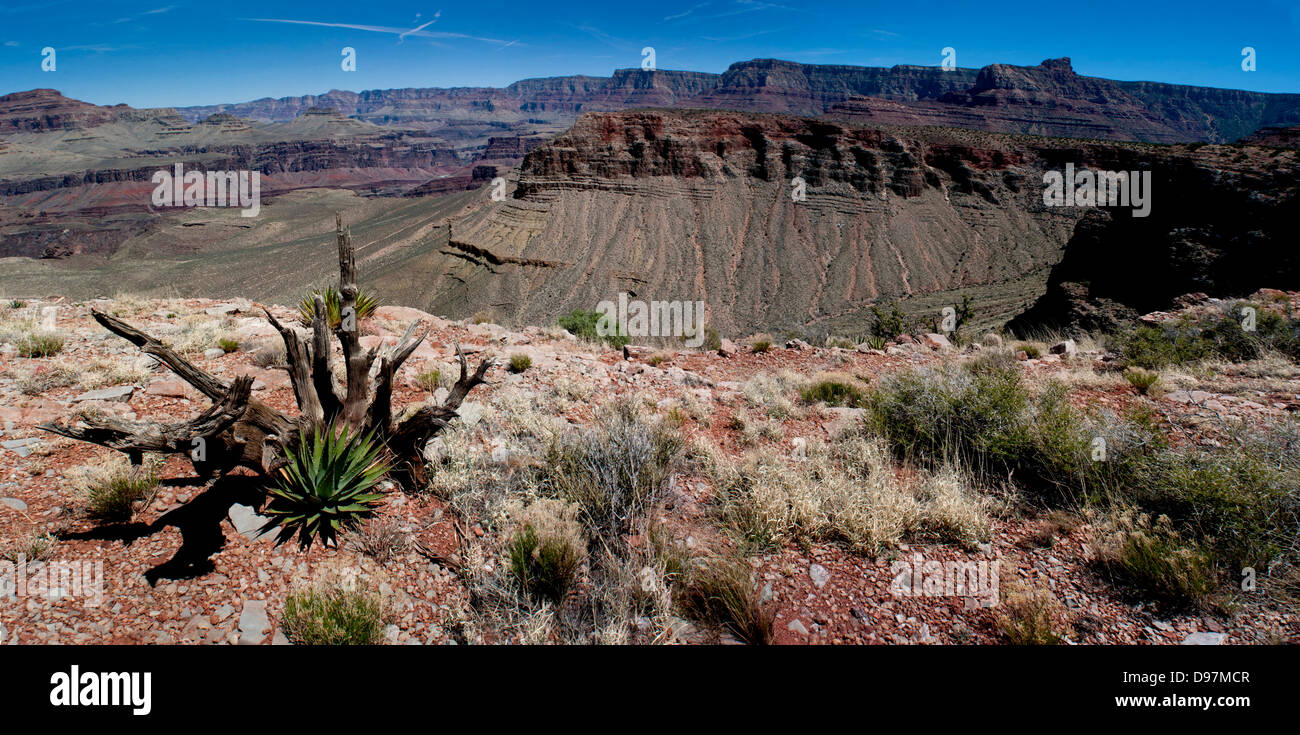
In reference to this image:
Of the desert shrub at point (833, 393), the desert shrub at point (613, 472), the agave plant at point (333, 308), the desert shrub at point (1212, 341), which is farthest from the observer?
the agave plant at point (333, 308)

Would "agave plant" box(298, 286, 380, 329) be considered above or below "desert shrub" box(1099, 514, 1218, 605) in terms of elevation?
above

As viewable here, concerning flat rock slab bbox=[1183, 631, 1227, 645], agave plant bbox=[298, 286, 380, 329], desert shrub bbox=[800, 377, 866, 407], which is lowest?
flat rock slab bbox=[1183, 631, 1227, 645]

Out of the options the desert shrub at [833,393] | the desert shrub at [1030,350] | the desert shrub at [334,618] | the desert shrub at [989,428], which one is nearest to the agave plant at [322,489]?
the desert shrub at [334,618]

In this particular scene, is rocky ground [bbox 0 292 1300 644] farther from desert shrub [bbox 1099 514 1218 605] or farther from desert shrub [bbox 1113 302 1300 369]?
desert shrub [bbox 1113 302 1300 369]

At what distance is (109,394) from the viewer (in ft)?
16.8

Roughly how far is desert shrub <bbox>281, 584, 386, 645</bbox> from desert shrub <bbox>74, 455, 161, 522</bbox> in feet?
5.23

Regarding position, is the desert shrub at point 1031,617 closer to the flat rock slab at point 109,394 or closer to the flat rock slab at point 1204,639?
the flat rock slab at point 1204,639

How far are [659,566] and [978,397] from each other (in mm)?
3683

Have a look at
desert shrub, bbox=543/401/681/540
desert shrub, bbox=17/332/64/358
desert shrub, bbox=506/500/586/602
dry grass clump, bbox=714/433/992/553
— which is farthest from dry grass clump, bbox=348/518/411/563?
desert shrub, bbox=17/332/64/358

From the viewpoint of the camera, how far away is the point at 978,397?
5.05 m

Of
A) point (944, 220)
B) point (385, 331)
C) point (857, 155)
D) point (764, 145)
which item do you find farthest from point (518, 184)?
point (385, 331)

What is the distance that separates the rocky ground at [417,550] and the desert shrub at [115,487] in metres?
0.08

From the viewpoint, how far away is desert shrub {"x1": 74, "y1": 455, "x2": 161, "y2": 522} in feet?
11.2

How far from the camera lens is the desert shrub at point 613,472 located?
3812 mm
